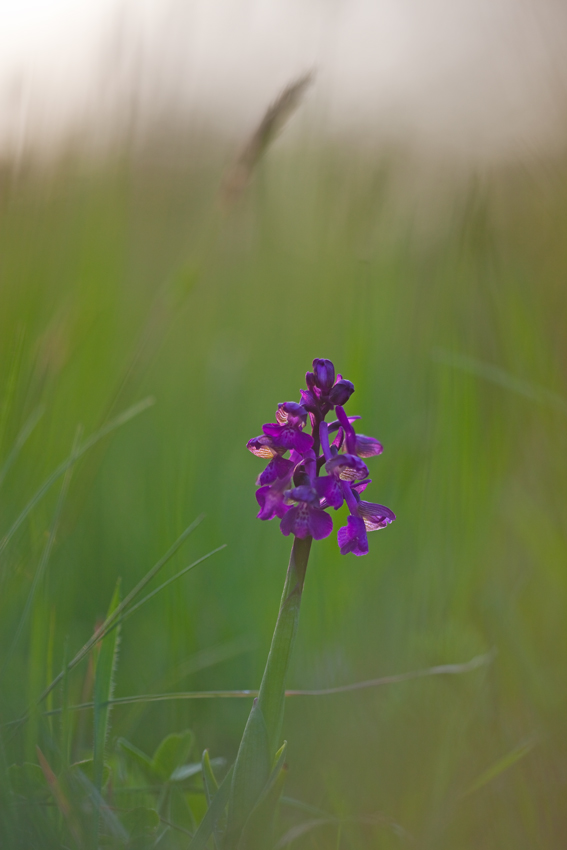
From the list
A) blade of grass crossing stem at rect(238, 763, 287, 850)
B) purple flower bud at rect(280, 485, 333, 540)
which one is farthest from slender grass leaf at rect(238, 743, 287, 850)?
purple flower bud at rect(280, 485, 333, 540)

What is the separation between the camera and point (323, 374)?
1041 millimetres

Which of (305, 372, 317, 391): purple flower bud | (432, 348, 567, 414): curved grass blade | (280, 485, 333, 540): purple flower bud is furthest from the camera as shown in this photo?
(432, 348, 567, 414): curved grass blade

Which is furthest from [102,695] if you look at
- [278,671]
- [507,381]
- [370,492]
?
[370,492]

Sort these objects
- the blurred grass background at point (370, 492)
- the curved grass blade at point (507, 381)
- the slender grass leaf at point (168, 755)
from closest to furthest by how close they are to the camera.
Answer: the slender grass leaf at point (168, 755) → the blurred grass background at point (370, 492) → the curved grass blade at point (507, 381)

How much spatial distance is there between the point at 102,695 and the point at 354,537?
0.47 meters

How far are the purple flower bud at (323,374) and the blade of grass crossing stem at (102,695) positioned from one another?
1.52ft

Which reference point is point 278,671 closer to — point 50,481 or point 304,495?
point 304,495

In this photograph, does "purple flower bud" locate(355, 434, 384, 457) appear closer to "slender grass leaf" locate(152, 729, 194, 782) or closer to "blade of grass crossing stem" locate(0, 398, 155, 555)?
"blade of grass crossing stem" locate(0, 398, 155, 555)

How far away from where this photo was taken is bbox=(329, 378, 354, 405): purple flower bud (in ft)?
3.37

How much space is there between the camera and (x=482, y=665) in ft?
4.87

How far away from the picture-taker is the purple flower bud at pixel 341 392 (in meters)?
1.03

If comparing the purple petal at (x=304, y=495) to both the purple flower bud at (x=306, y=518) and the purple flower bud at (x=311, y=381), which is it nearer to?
the purple flower bud at (x=306, y=518)

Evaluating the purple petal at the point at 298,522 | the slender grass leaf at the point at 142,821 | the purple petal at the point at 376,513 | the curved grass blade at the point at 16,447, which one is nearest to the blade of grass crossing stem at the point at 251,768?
the slender grass leaf at the point at 142,821

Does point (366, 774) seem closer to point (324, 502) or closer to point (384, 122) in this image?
point (324, 502)
